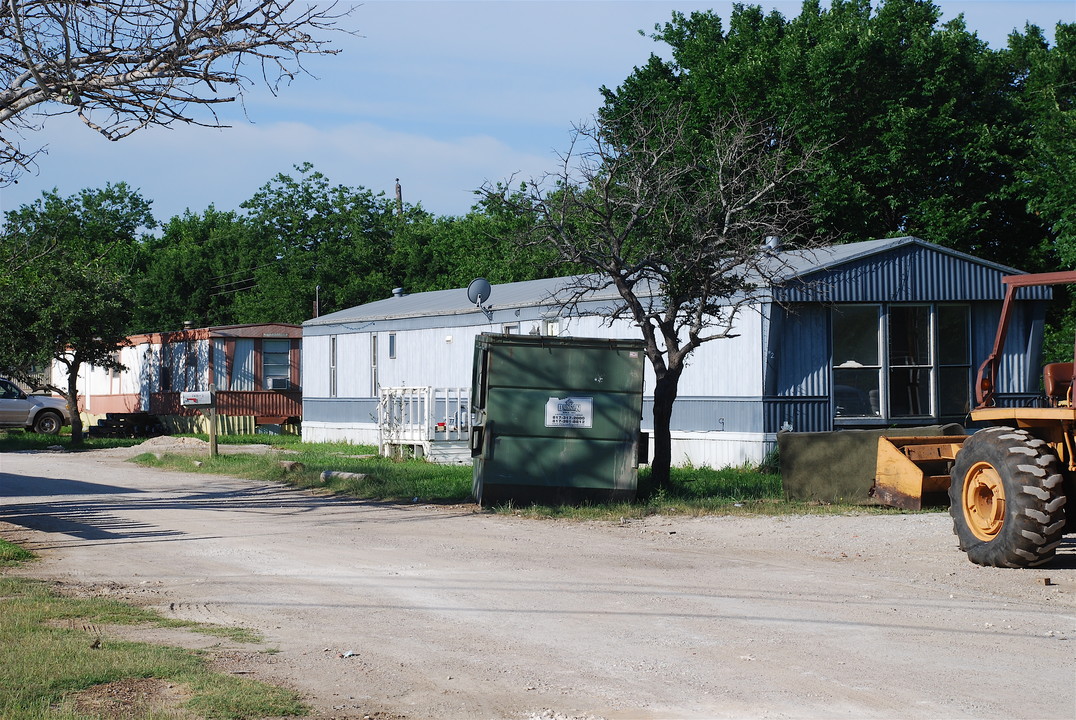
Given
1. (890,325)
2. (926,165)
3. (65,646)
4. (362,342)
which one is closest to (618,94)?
(926,165)

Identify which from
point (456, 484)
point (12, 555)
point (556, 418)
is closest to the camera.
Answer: point (12, 555)

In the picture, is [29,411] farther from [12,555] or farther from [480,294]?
[12,555]

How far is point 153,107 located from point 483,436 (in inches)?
206

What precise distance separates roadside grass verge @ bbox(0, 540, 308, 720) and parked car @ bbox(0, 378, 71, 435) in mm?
28591

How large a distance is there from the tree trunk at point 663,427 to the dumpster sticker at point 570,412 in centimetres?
158

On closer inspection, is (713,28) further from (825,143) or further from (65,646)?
(65,646)

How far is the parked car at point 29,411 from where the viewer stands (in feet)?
112

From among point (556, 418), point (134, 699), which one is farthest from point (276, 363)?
point (134, 699)

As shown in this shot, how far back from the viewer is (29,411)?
34.4 m

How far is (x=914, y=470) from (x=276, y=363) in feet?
86.8

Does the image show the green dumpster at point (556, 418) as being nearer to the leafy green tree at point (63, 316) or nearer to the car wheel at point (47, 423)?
the leafy green tree at point (63, 316)

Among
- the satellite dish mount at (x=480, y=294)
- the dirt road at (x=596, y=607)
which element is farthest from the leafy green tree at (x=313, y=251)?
the dirt road at (x=596, y=607)

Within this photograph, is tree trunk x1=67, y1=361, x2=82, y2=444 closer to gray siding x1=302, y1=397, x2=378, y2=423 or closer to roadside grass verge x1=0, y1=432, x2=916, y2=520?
gray siding x1=302, y1=397, x2=378, y2=423

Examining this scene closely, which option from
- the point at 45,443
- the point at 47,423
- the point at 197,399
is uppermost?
the point at 197,399
